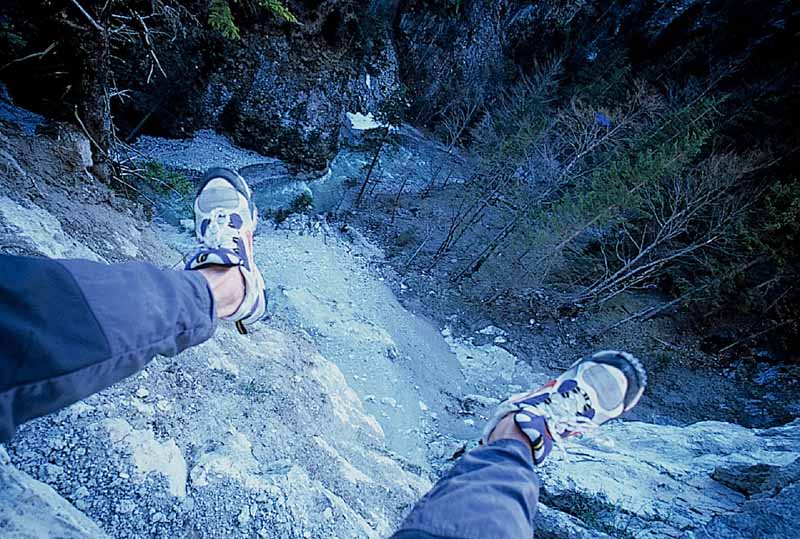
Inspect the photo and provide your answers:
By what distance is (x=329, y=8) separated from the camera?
17266 mm

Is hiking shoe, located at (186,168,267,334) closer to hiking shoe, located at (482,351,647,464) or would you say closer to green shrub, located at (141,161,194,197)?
hiking shoe, located at (482,351,647,464)

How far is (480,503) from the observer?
70.7 inches

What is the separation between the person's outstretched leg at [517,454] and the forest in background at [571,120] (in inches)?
252

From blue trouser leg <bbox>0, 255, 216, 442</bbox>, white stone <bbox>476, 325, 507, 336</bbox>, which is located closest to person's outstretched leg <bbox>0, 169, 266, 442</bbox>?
blue trouser leg <bbox>0, 255, 216, 442</bbox>

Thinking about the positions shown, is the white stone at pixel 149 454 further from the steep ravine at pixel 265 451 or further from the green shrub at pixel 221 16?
the green shrub at pixel 221 16

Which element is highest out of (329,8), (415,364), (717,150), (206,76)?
(717,150)

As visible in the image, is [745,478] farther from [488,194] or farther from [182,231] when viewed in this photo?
[182,231]

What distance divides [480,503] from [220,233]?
2423 millimetres

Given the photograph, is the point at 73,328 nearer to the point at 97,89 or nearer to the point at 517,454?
the point at 517,454

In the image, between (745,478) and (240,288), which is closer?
(240,288)

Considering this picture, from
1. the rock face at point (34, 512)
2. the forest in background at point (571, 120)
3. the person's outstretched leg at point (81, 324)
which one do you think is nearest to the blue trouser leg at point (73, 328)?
the person's outstretched leg at point (81, 324)

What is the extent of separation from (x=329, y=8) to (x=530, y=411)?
64.7ft

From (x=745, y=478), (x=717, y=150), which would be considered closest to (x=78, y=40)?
(x=745, y=478)

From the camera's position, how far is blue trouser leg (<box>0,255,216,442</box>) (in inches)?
48.5
